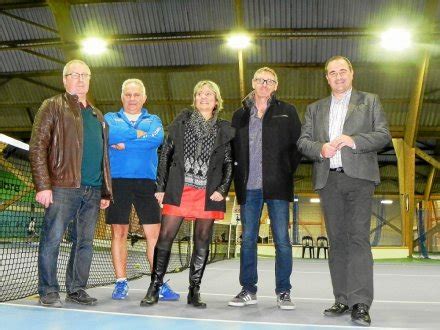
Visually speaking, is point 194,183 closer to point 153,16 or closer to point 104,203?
point 104,203

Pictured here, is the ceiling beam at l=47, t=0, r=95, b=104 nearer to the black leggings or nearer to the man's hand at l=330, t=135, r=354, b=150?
the black leggings

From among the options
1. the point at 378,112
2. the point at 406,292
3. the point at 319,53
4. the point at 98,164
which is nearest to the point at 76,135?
the point at 98,164

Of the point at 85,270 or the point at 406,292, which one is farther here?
the point at 406,292

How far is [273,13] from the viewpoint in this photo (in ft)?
40.9

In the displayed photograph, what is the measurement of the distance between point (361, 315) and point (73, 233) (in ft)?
7.29

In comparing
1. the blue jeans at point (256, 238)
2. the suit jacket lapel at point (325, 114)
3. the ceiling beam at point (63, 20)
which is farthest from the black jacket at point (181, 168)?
the ceiling beam at point (63, 20)

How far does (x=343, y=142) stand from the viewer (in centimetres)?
322

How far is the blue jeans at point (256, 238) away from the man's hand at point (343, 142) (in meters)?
0.68

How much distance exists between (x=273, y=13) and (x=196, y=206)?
391 inches

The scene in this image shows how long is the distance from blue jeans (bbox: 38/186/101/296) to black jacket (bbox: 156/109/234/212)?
57 cm

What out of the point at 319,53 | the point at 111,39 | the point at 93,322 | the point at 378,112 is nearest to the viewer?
the point at 93,322

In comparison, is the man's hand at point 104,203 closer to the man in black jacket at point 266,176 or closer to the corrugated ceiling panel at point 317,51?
the man in black jacket at point 266,176

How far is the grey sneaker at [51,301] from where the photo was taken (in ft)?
11.0

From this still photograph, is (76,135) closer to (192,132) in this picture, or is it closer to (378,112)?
(192,132)
